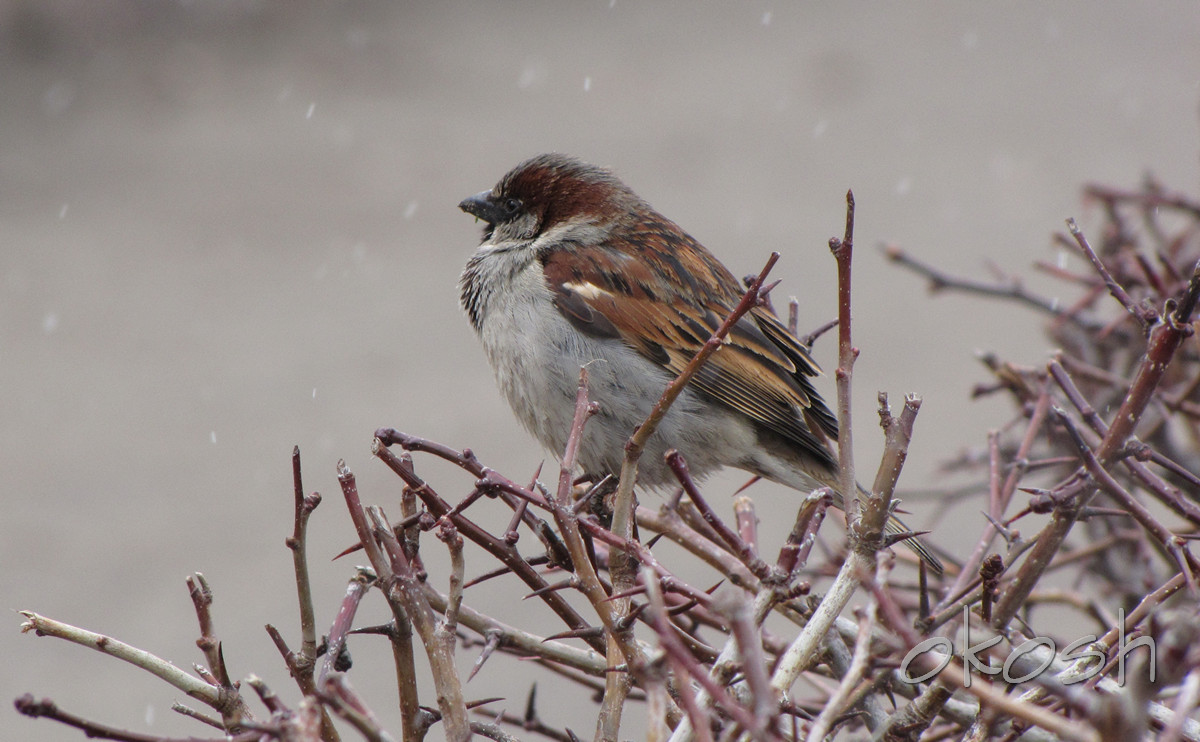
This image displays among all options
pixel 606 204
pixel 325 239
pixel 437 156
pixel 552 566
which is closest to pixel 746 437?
pixel 606 204

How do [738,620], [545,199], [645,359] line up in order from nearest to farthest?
[738,620]
[645,359]
[545,199]

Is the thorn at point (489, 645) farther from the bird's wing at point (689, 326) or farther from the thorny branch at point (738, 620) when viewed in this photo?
the bird's wing at point (689, 326)

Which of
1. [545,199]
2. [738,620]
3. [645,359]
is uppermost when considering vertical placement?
[545,199]

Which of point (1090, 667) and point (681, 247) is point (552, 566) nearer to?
point (1090, 667)

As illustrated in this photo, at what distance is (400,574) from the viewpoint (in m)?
1.08

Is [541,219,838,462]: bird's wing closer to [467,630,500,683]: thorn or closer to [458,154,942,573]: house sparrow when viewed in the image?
[458,154,942,573]: house sparrow

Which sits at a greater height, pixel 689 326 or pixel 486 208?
pixel 486 208

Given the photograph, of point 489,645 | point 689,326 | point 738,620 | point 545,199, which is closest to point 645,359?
point 689,326

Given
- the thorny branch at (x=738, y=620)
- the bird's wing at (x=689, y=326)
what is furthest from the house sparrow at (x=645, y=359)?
the thorny branch at (x=738, y=620)

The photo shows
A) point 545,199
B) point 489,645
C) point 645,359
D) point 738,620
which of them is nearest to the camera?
point 738,620

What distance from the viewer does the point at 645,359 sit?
2594mm

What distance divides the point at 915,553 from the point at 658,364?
2.76ft

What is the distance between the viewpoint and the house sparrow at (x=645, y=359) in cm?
253

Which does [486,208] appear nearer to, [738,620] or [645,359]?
[645,359]
